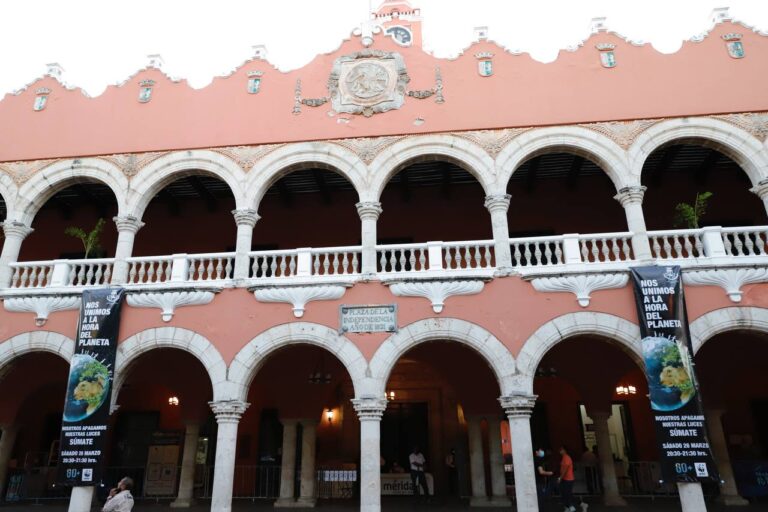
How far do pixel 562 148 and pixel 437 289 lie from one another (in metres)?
3.96

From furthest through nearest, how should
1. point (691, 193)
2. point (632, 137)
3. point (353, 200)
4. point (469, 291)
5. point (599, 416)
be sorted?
point (353, 200) → point (691, 193) → point (599, 416) → point (632, 137) → point (469, 291)

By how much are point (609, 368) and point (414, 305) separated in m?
5.23

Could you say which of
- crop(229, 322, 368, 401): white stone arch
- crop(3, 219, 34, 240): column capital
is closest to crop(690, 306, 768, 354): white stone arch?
crop(229, 322, 368, 401): white stone arch

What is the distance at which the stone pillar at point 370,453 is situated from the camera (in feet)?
30.7

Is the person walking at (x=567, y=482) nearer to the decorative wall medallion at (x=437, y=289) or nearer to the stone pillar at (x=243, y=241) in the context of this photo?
the decorative wall medallion at (x=437, y=289)

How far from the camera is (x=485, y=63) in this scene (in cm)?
1208

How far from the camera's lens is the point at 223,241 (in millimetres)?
14609

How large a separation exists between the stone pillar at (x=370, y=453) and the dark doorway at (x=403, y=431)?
184 inches

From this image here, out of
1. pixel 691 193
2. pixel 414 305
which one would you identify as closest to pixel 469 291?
pixel 414 305

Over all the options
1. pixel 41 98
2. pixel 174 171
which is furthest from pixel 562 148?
pixel 41 98

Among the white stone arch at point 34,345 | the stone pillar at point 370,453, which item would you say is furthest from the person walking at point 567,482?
the white stone arch at point 34,345

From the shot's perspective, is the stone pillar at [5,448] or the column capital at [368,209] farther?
the stone pillar at [5,448]

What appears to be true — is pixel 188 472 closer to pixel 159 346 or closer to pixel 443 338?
pixel 159 346

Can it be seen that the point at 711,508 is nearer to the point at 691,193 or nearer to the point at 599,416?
the point at 599,416
